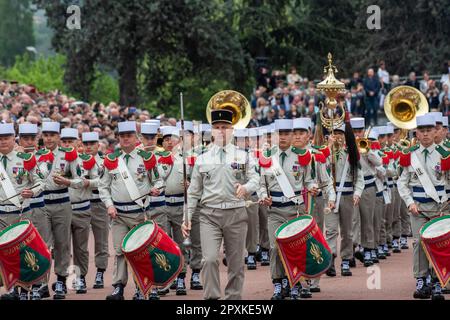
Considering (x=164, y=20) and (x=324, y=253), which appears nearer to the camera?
(x=324, y=253)

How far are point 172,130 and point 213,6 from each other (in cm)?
2667

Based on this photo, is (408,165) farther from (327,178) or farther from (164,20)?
(164,20)

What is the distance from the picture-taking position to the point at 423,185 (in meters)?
17.1

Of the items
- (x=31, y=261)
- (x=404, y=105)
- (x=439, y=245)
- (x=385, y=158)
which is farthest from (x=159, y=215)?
(x=404, y=105)

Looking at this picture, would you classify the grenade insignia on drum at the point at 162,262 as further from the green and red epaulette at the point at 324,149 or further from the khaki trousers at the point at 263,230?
the khaki trousers at the point at 263,230

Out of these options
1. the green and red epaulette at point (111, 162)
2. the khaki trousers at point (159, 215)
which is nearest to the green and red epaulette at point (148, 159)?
the green and red epaulette at point (111, 162)

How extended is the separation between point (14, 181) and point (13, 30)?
87473 millimetres

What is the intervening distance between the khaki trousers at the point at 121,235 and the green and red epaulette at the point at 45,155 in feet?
5.36

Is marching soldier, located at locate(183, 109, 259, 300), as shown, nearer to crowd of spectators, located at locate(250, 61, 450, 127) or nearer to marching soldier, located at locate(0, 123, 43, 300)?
marching soldier, located at locate(0, 123, 43, 300)

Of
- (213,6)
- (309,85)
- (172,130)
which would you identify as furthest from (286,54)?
(172,130)

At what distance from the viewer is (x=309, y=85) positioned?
39.2 metres

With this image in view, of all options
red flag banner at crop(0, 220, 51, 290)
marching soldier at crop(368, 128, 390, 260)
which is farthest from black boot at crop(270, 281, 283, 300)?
marching soldier at crop(368, 128, 390, 260)

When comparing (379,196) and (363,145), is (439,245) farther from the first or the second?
(379,196)

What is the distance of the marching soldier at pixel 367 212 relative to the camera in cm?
2180
